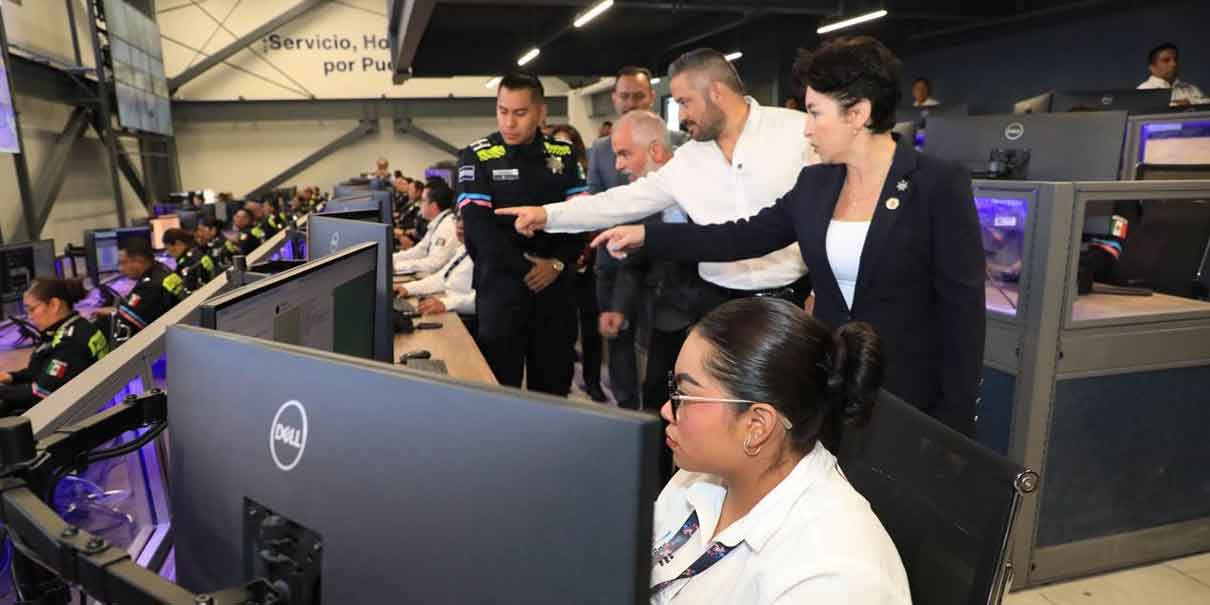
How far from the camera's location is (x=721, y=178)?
2393 mm

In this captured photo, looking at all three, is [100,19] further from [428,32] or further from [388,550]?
[388,550]

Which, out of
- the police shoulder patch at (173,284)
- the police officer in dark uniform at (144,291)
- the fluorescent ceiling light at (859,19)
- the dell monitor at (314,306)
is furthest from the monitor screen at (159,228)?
the fluorescent ceiling light at (859,19)

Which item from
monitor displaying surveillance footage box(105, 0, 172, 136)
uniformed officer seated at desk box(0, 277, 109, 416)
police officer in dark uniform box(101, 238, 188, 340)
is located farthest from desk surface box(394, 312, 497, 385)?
monitor displaying surveillance footage box(105, 0, 172, 136)

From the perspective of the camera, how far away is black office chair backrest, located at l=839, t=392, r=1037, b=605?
0.93 meters

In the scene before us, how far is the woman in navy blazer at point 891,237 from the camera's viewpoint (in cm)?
167

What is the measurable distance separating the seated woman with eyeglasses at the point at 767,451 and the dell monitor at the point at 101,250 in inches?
231

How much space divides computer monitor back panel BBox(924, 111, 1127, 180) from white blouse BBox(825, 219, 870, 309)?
1.15 metres

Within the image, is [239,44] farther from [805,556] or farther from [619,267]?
[805,556]

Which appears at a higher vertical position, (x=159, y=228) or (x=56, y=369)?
(x=159, y=228)

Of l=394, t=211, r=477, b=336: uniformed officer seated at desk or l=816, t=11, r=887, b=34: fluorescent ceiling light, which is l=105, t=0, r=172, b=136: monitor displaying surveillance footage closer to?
l=394, t=211, r=477, b=336: uniformed officer seated at desk

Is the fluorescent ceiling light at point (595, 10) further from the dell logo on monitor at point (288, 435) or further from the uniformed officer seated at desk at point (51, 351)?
the dell logo on monitor at point (288, 435)

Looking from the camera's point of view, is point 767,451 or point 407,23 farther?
point 407,23

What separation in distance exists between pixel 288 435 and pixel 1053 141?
3150mm

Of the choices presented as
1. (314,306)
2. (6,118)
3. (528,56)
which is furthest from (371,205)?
(528,56)
